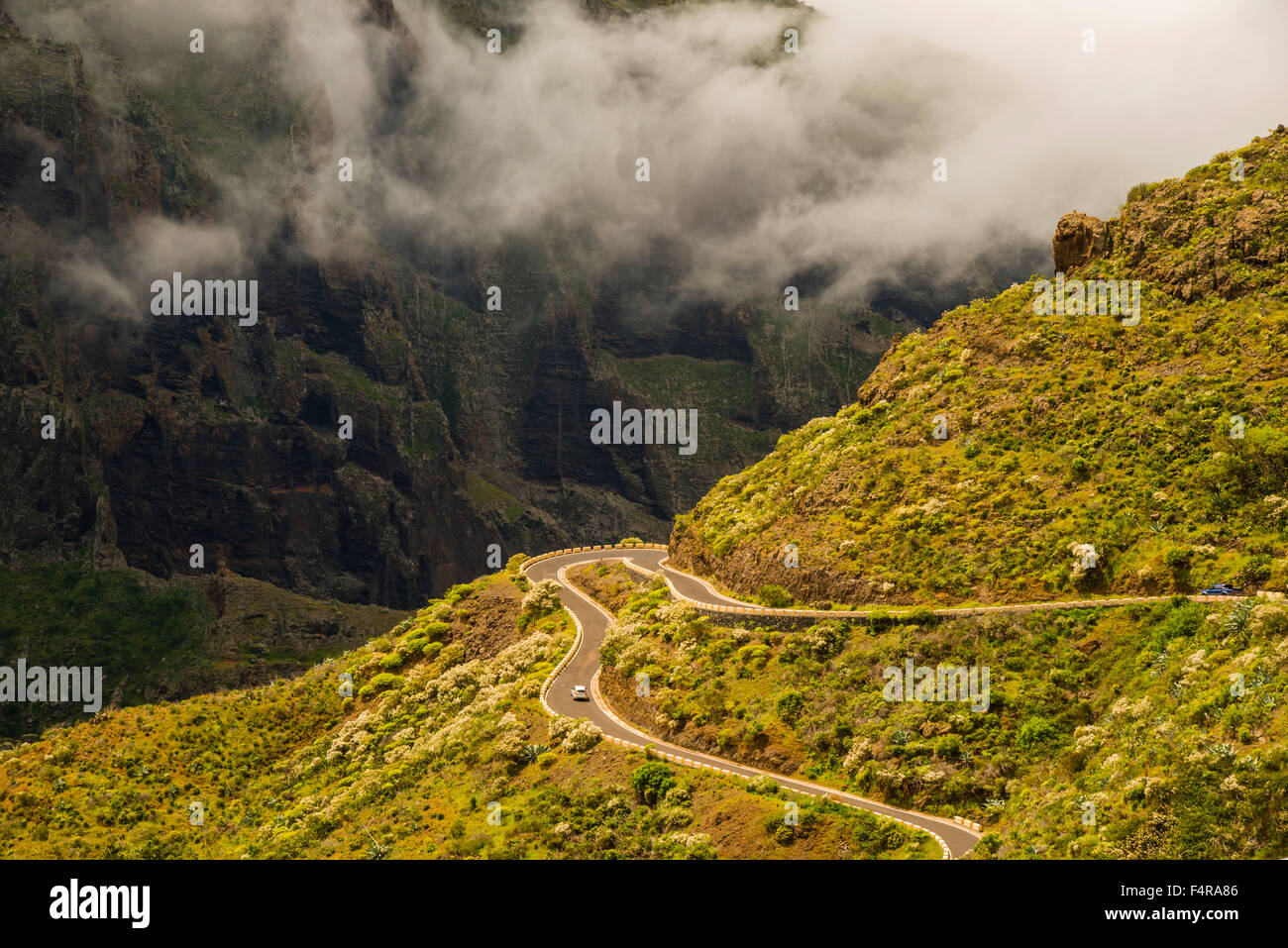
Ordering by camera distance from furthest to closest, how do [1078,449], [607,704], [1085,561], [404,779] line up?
[404,779] → [607,704] → [1078,449] → [1085,561]

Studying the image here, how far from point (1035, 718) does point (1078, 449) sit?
1784 centimetres

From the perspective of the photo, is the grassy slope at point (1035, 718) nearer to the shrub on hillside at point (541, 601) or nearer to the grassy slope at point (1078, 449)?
the grassy slope at point (1078, 449)

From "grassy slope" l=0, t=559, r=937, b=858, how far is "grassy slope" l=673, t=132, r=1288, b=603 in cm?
1484

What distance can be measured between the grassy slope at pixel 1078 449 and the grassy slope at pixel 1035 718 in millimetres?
3877

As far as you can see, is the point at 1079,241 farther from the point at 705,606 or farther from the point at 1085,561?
the point at 705,606

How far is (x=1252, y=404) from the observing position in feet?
194

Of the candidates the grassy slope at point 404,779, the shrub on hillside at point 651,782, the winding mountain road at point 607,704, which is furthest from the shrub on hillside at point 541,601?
the shrub on hillside at point 651,782

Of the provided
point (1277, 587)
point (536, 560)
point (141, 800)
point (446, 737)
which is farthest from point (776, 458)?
point (141, 800)

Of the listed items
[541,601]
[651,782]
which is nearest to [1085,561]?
[651,782]

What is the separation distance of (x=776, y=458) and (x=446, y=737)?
29.4 meters

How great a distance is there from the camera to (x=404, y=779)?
6378 centimetres

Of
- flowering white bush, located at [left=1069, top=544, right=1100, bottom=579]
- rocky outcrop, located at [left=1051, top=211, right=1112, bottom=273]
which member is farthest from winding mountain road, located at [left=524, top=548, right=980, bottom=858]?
rocky outcrop, located at [left=1051, top=211, right=1112, bottom=273]

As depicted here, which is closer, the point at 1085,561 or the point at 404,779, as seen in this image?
the point at 1085,561
